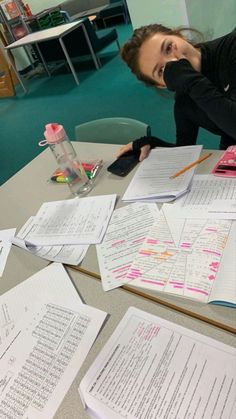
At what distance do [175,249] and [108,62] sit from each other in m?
5.15

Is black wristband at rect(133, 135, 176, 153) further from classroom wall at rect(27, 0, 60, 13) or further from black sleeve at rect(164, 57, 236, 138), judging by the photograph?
classroom wall at rect(27, 0, 60, 13)

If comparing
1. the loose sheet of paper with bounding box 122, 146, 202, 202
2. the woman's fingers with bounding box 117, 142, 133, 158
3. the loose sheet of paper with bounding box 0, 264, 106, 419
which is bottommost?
the loose sheet of paper with bounding box 0, 264, 106, 419

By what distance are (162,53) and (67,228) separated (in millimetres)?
766

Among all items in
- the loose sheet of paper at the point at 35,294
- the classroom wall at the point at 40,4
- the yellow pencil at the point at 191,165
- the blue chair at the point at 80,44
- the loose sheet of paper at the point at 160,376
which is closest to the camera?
the loose sheet of paper at the point at 160,376

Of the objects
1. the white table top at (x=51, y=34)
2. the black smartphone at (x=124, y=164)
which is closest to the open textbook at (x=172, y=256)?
the black smartphone at (x=124, y=164)

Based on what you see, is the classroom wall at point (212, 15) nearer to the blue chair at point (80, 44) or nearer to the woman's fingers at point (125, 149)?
the woman's fingers at point (125, 149)

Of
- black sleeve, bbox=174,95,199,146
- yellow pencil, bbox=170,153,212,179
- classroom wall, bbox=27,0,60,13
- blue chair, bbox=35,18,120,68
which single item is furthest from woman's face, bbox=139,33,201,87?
classroom wall, bbox=27,0,60,13

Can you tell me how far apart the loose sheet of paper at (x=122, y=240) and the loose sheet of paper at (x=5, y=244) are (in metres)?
0.34

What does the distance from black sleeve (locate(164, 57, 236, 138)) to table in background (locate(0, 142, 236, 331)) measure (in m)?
0.13

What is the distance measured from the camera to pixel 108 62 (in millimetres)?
5270

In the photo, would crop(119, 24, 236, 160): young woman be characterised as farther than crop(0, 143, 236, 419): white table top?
Yes

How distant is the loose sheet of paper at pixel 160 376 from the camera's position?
1.80ft

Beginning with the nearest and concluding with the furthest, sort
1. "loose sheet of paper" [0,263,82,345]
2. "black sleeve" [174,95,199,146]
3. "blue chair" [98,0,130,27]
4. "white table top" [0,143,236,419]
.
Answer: "white table top" [0,143,236,419], "loose sheet of paper" [0,263,82,345], "black sleeve" [174,95,199,146], "blue chair" [98,0,130,27]

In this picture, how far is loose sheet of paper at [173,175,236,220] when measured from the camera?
881 mm
